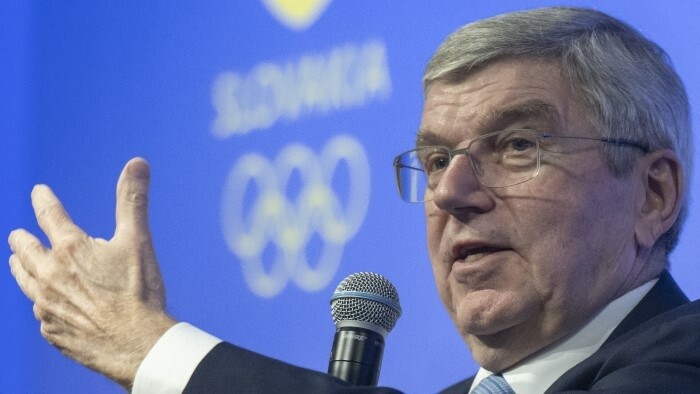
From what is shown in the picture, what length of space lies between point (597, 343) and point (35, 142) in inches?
106

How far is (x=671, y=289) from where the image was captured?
203 cm

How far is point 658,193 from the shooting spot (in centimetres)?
210

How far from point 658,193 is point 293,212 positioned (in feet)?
4.39

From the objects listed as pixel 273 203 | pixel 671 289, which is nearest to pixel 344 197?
pixel 273 203

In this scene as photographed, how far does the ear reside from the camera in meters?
2.08

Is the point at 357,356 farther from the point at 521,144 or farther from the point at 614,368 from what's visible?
the point at 521,144

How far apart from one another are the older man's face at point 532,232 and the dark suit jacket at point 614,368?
119 millimetres

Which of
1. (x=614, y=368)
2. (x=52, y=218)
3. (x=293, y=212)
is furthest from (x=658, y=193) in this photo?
(x=293, y=212)

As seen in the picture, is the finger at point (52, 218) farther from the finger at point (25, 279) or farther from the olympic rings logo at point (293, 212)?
the olympic rings logo at point (293, 212)

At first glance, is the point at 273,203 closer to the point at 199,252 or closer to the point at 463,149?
the point at 199,252

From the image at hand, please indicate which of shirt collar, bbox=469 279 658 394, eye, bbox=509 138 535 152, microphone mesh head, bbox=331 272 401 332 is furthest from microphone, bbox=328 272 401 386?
eye, bbox=509 138 535 152

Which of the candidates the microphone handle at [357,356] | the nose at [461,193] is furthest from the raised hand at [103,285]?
the nose at [461,193]

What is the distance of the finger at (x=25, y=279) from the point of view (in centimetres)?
170

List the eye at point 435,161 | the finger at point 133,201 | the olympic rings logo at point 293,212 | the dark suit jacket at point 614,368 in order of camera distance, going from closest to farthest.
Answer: the dark suit jacket at point 614,368
the finger at point 133,201
the eye at point 435,161
the olympic rings logo at point 293,212
